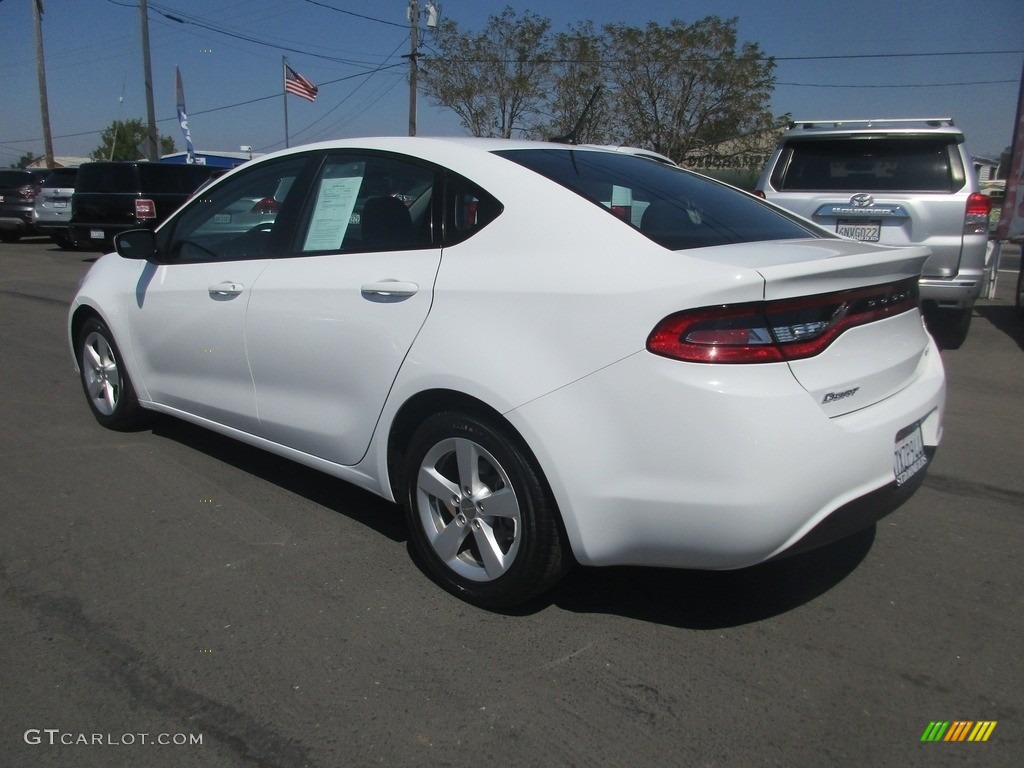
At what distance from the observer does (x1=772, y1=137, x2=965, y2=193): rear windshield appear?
23.1 ft

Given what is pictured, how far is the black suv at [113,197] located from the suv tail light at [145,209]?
19.4 inches

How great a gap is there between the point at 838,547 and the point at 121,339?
151 inches

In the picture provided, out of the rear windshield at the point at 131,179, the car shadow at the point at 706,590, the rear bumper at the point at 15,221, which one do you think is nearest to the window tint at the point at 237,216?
the car shadow at the point at 706,590

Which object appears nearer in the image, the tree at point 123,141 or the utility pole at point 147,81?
the utility pole at point 147,81

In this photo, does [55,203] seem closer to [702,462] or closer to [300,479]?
[300,479]

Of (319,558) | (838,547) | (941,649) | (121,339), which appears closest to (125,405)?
(121,339)

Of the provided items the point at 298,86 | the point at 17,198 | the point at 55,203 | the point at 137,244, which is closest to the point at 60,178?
the point at 55,203

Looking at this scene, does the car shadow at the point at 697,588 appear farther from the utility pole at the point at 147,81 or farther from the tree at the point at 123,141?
the tree at the point at 123,141

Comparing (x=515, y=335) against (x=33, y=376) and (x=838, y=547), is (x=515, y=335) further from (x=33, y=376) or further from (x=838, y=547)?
(x=33, y=376)

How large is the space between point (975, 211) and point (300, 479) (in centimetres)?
580

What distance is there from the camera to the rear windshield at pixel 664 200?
286cm

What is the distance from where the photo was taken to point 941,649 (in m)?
2.76

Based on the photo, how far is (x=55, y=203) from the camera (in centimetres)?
1897

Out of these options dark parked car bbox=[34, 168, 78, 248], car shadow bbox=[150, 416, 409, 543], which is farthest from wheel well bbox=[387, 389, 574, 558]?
dark parked car bbox=[34, 168, 78, 248]
